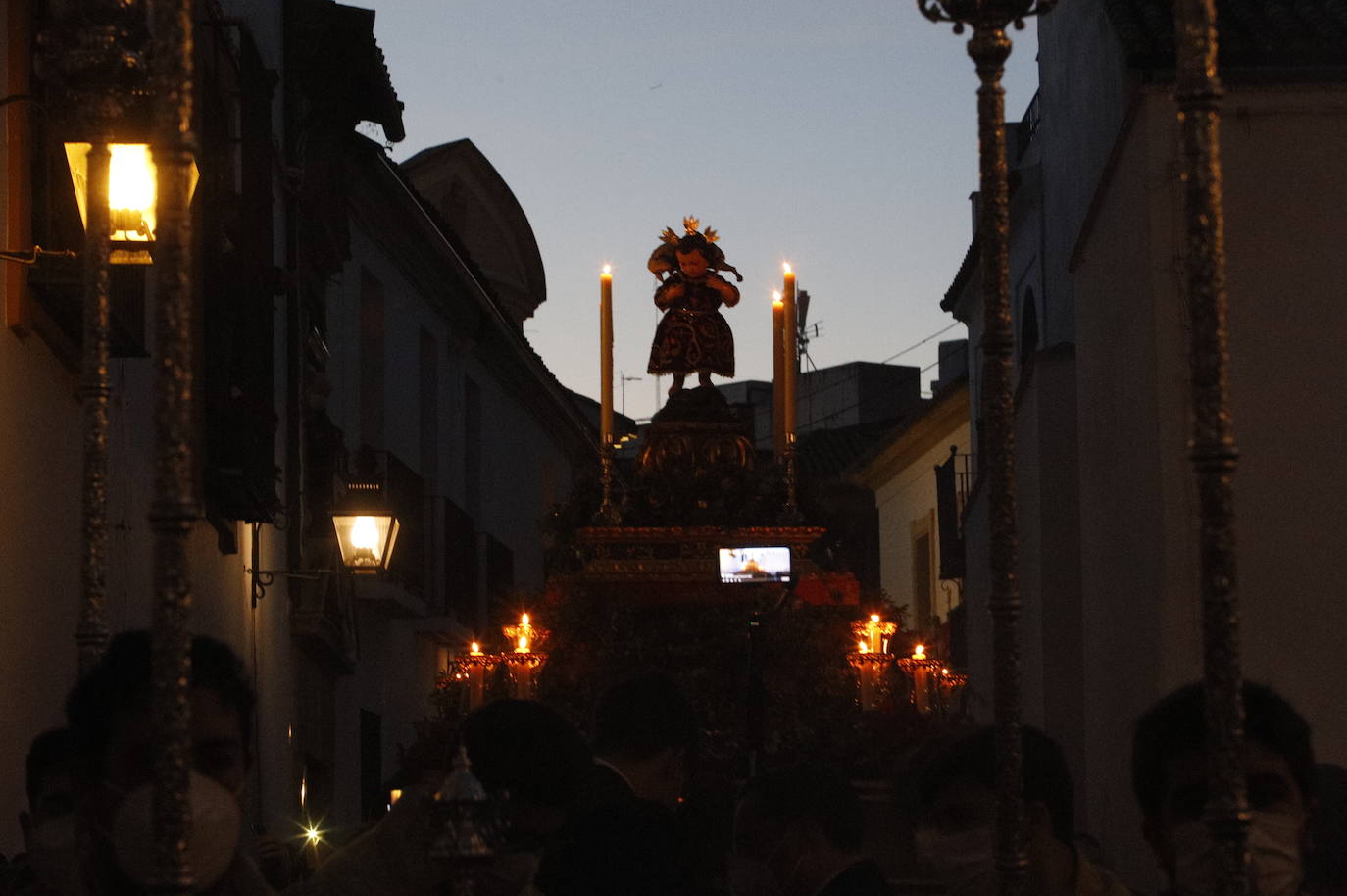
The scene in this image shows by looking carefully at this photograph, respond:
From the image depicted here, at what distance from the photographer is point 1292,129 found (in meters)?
9.95

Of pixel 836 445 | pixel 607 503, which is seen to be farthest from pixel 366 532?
pixel 836 445

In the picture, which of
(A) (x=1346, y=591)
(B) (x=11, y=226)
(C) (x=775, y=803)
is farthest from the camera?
(A) (x=1346, y=591)

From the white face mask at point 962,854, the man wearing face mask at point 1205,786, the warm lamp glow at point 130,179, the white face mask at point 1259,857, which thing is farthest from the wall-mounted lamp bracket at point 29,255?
the white face mask at point 1259,857

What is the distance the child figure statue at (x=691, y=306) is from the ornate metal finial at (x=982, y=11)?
356 inches

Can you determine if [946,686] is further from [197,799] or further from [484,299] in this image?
[484,299]

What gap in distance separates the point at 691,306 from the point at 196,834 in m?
10.1

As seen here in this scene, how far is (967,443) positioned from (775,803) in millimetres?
21920

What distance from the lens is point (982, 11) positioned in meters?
3.90

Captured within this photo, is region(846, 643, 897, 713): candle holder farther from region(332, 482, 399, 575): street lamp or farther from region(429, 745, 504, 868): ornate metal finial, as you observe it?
region(429, 745, 504, 868): ornate metal finial

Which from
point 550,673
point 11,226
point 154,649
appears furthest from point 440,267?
point 154,649

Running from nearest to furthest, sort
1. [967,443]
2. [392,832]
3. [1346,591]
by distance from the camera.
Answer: [392,832]
[1346,591]
[967,443]

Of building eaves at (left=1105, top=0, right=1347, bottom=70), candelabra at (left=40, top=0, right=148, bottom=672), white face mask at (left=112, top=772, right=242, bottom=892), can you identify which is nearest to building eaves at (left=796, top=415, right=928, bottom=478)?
building eaves at (left=1105, top=0, right=1347, bottom=70)

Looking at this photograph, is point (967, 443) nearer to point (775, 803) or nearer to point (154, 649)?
point (775, 803)

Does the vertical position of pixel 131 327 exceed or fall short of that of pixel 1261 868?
it exceeds it
